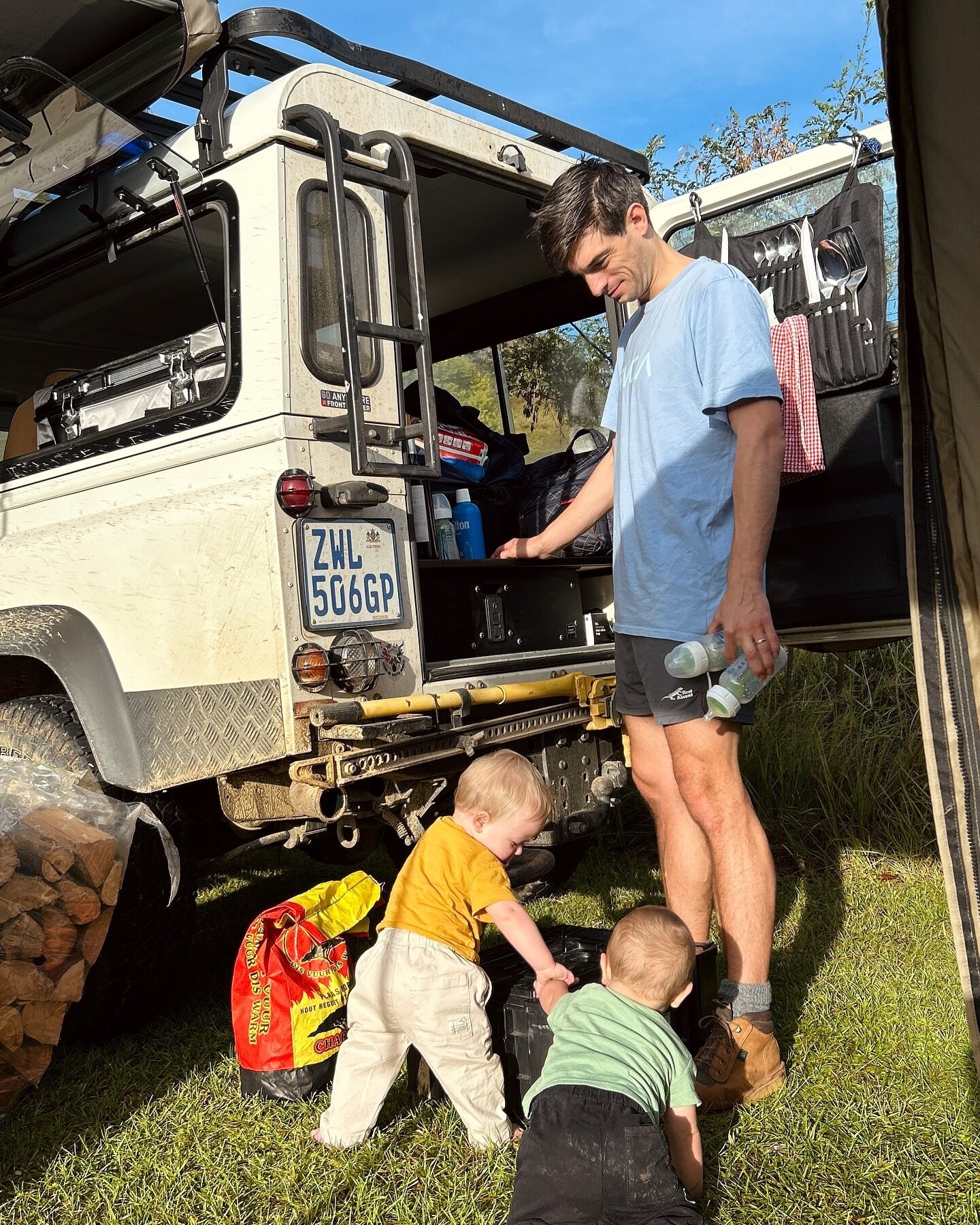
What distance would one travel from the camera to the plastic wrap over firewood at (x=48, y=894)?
2887 mm

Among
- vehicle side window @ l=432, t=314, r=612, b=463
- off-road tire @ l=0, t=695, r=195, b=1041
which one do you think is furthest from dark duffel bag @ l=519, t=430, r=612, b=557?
off-road tire @ l=0, t=695, r=195, b=1041

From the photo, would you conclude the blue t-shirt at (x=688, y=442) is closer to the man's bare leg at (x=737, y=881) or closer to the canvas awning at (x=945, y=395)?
the man's bare leg at (x=737, y=881)

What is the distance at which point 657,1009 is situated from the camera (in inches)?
94.7

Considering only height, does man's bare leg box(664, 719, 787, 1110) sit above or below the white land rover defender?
below

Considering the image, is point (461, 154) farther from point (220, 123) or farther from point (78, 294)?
point (78, 294)

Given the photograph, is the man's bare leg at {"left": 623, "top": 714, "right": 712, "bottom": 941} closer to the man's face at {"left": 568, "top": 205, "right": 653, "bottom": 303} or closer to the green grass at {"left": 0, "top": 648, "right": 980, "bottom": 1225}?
the green grass at {"left": 0, "top": 648, "right": 980, "bottom": 1225}

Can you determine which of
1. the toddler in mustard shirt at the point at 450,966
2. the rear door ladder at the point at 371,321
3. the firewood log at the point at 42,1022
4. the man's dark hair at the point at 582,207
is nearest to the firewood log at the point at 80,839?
the firewood log at the point at 42,1022

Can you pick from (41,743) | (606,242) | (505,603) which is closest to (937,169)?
(606,242)

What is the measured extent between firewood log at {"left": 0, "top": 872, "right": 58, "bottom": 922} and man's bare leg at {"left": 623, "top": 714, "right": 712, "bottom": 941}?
1647 mm

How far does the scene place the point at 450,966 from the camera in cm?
271

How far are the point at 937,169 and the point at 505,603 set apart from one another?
2376mm

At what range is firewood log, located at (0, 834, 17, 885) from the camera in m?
2.88

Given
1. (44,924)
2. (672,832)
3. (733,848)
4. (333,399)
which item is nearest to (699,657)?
(733,848)

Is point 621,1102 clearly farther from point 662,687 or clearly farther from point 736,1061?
point 662,687
